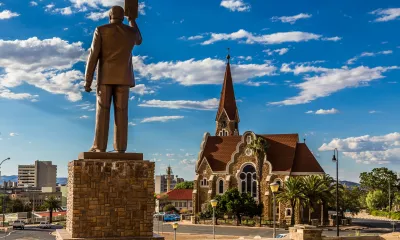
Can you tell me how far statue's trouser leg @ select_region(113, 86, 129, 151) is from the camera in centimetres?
1164

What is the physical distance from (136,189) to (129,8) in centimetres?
437

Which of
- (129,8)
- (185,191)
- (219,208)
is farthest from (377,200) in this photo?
(129,8)

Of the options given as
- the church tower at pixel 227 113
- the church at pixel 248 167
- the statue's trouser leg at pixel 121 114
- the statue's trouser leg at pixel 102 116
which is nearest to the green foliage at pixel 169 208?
the church tower at pixel 227 113

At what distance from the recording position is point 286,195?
4941cm

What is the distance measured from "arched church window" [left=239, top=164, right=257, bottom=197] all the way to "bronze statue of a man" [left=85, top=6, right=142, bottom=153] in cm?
4994

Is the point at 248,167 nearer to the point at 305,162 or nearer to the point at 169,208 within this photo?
the point at 305,162

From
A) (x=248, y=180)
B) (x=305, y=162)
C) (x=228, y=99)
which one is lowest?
(x=248, y=180)

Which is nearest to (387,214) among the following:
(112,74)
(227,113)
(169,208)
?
(227,113)

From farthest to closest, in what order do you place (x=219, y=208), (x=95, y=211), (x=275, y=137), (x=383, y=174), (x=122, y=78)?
(x=383, y=174) → (x=275, y=137) → (x=219, y=208) → (x=122, y=78) → (x=95, y=211)

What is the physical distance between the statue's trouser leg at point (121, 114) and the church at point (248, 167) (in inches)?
1796

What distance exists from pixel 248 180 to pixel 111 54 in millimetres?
50814

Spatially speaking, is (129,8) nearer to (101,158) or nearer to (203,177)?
(101,158)

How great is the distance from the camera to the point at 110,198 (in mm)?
10852

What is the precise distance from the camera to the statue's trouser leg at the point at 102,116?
11.5 meters
